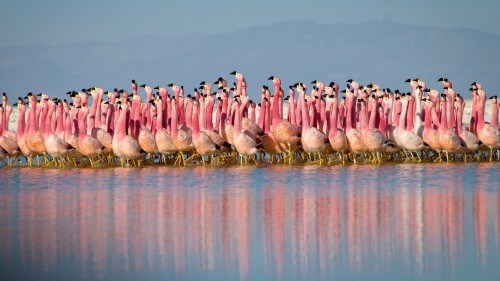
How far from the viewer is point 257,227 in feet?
42.1

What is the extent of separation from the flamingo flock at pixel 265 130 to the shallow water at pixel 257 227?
2236 millimetres

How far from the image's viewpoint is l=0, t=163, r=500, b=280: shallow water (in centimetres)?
1047

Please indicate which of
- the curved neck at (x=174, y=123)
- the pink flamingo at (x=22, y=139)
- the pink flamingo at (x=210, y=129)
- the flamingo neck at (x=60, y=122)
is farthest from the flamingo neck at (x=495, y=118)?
the pink flamingo at (x=22, y=139)

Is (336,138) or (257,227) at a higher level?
(336,138)

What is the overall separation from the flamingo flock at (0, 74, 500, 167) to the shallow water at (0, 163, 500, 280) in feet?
7.34

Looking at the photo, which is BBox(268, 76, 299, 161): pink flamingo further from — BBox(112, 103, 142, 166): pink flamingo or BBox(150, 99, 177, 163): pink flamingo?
BBox(112, 103, 142, 166): pink flamingo

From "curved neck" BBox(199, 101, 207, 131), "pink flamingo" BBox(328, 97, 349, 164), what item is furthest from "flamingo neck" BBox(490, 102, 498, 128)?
"curved neck" BBox(199, 101, 207, 131)

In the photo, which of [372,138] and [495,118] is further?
[495,118]

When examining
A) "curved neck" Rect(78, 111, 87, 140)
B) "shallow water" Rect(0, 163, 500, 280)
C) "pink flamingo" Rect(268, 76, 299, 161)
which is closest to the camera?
"shallow water" Rect(0, 163, 500, 280)

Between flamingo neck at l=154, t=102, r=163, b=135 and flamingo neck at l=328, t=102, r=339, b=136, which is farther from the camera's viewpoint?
flamingo neck at l=154, t=102, r=163, b=135

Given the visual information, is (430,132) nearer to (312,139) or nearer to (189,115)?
(312,139)

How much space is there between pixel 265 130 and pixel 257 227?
11.2m

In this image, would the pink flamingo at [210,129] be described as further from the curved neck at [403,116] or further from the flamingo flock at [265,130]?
the curved neck at [403,116]

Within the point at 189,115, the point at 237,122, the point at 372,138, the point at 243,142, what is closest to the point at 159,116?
the point at 189,115
